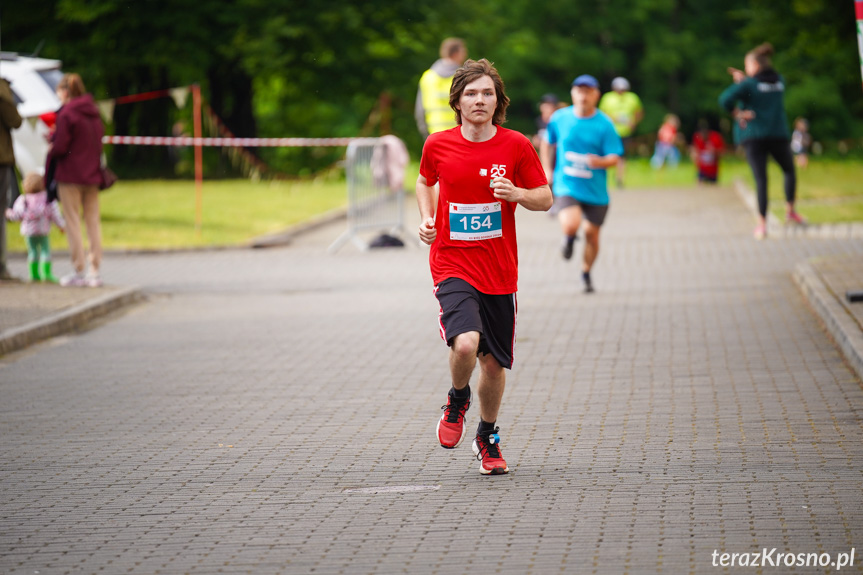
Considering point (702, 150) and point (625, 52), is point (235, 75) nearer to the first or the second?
point (702, 150)

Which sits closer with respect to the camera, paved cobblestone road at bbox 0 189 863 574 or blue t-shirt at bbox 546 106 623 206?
paved cobblestone road at bbox 0 189 863 574

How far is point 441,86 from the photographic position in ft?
49.3

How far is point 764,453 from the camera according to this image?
20.5 ft

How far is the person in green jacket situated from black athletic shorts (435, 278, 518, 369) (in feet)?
34.3

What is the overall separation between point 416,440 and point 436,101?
891 centimetres

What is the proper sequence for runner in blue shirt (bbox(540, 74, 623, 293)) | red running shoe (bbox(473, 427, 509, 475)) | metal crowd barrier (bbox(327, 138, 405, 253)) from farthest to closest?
metal crowd barrier (bbox(327, 138, 405, 253)) < runner in blue shirt (bbox(540, 74, 623, 293)) < red running shoe (bbox(473, 427, 509, 475))

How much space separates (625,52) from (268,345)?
56243mm

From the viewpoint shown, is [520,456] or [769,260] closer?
[520,456]

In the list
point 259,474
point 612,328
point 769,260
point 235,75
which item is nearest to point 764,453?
point 259,474

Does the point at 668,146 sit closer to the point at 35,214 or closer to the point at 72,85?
the point at 72,85

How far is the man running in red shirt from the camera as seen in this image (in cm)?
585

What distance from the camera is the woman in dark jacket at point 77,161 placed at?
13273 mm

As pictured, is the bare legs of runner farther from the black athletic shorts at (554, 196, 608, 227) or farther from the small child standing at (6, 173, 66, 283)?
the small child standing at (6, 173, 66, 283)

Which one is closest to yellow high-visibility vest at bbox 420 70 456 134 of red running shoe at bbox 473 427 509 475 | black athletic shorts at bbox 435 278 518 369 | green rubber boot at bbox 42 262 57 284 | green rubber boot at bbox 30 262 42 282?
green rubber boot at bbox 42 262 57 284
